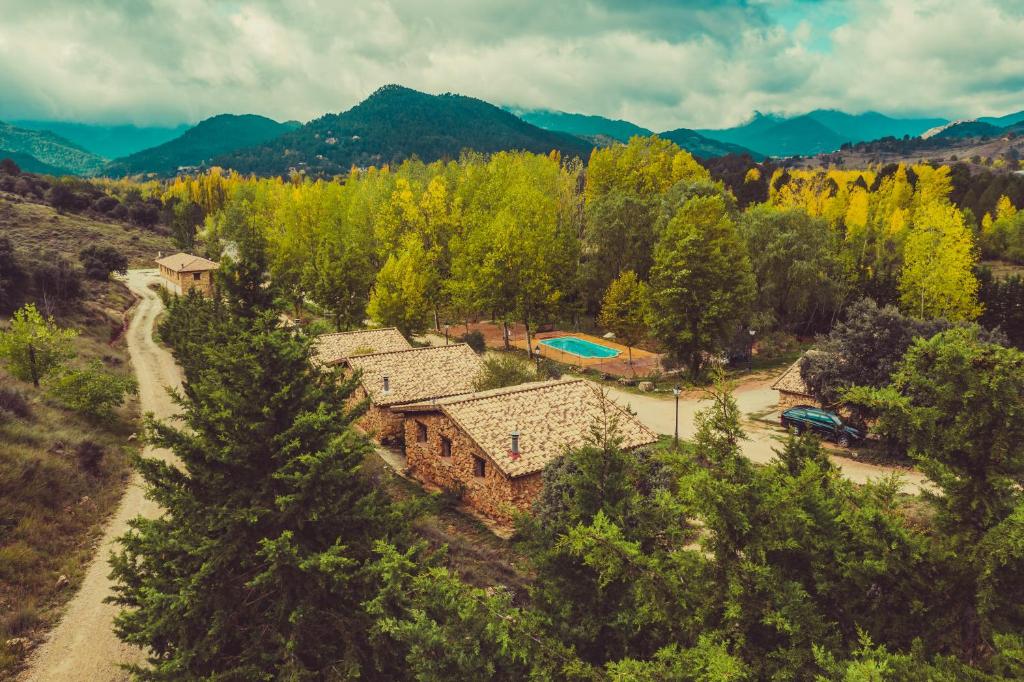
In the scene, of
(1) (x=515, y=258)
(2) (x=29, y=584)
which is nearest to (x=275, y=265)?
(1) (x=515, y=258)

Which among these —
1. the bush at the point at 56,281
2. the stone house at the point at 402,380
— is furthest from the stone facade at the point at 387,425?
the bush at the point at 56,281

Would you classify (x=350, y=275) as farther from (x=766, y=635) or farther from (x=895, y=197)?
(x=895, y=197)

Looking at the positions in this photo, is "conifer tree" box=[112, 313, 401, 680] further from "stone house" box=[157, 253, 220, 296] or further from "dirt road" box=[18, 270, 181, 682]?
"stone house" box=[157, 253, 220, 296]

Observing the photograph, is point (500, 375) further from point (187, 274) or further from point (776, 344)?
point (187, 274)

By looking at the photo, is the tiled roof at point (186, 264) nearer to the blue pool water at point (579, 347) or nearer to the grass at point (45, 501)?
the blue pool water at point (579, 347)

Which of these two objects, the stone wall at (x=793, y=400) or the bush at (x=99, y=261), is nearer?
the stone wall at (x=793, y=400)

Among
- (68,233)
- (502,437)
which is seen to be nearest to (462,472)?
(502,437)
